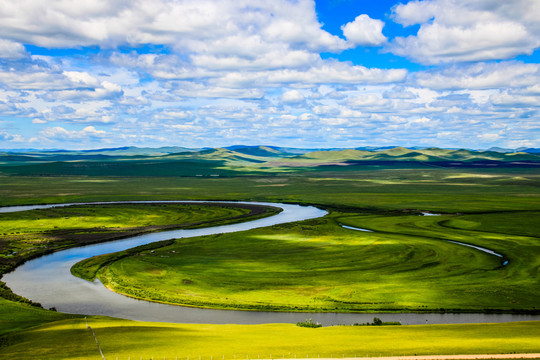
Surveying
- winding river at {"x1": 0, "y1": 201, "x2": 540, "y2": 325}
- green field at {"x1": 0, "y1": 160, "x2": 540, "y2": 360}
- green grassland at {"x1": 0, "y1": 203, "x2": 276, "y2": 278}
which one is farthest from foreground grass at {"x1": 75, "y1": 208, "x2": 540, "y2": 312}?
green grassland at {"x1": 0, "y1": 203, "x2": 276, "y2": 278}

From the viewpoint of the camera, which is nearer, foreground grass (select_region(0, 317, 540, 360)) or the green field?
foreground grass (select_region(0, 317, 540, 360))

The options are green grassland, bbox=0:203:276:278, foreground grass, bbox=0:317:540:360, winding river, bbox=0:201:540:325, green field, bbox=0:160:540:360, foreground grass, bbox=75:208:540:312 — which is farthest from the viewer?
green grassland, bbox=0:203:276:278

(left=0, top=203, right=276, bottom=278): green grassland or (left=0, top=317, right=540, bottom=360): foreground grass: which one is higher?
(left=0, top=317, right=540, bottom=360): foreground grass

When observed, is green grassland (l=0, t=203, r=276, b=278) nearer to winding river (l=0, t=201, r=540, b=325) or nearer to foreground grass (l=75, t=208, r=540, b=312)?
winding river (l=0, t=201, r=540, b=325)

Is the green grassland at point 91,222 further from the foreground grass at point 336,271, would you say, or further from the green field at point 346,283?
the foreground grass at point 336,271

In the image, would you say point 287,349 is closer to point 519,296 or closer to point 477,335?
point 477,335

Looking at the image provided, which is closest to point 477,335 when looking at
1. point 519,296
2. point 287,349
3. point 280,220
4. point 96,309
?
point 287,349
